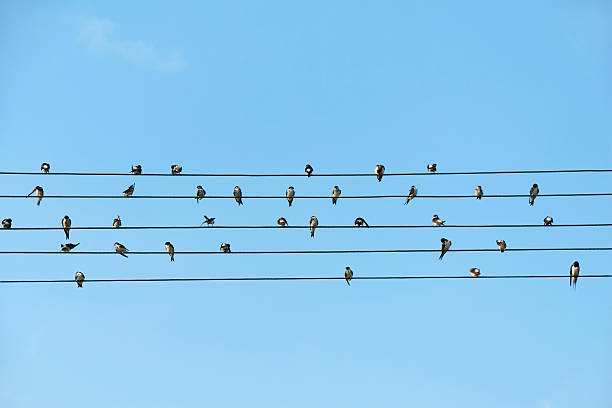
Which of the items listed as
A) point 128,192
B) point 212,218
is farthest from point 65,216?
point 212,218

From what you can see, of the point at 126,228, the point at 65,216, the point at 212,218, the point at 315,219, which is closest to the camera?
the point at 126,228

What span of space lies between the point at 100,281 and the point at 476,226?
19.8 ft

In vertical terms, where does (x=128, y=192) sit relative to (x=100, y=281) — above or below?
above

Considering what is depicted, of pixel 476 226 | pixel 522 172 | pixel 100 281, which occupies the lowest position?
pixel 100 281

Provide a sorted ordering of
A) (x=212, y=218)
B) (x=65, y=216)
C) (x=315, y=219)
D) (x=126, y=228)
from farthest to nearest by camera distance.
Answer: (x=212, y=218) → (x=315, y=219) → (x=65, y=216) → (x=126, y=228)

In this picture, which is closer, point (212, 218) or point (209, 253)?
point (209, 253)

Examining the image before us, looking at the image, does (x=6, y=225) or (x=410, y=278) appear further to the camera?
(x=6, y=225)

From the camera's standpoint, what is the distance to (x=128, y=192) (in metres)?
22.4

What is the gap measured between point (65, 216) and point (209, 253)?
7918mm

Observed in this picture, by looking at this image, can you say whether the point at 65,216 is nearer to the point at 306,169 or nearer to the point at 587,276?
the point at 306,169

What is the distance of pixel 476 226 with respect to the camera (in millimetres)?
14531

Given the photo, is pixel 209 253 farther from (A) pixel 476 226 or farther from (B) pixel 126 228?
(A) pixel 476 226

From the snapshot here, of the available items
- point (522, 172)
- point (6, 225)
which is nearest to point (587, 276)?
point (522, 172)

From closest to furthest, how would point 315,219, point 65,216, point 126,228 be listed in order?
point 126,228 → point 65,216 → point 315,219
